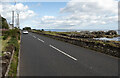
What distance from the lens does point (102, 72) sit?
21.8 ft

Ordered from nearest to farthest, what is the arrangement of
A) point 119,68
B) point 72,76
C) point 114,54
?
point 72,76, point 119,68, point 114,54

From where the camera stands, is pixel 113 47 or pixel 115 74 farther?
pixel 113 47

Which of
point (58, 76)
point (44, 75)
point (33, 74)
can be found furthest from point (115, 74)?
point (33, 74)

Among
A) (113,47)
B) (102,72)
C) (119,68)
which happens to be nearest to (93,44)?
(113,47)

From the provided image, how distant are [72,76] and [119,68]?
291 centimetres

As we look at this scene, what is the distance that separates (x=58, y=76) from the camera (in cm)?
601

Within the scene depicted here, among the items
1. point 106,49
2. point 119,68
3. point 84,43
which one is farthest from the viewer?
point 84,43

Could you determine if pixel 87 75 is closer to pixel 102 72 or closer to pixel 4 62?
pixel 102 72

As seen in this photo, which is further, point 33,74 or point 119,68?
point 119,68

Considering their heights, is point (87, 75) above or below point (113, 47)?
below

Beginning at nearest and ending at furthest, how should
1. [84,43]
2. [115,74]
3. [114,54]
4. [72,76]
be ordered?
[72,76], [115,74], [114,54], [84,43]

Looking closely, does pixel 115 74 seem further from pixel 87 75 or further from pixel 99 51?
pixel 99 51

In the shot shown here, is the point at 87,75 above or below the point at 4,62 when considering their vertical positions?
below

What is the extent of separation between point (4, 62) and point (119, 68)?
5775 mm
